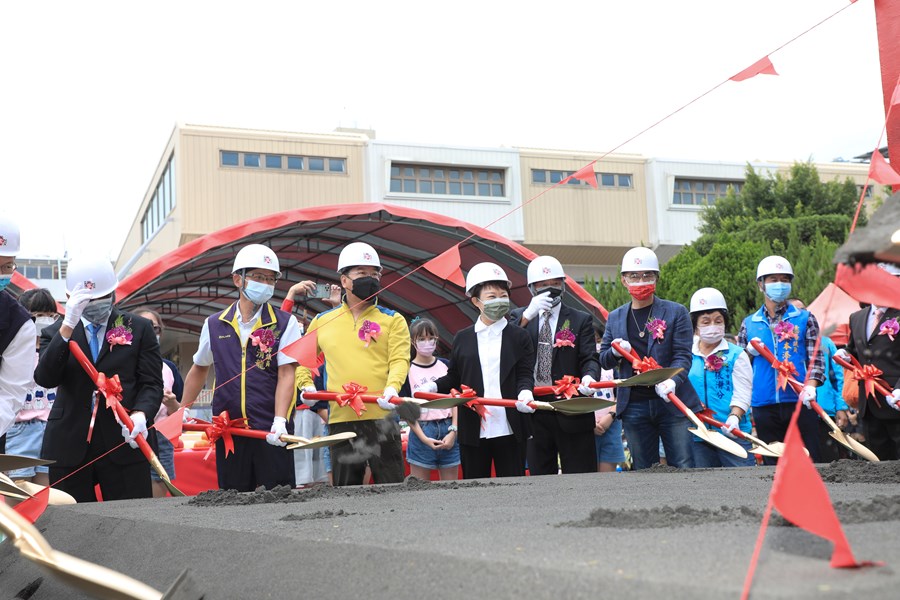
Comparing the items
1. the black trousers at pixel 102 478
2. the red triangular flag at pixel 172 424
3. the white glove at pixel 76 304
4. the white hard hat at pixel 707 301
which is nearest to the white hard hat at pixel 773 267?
the white hard hat at pixel 707 301

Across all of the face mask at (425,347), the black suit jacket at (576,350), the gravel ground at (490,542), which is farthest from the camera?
the face mask at (425,347)

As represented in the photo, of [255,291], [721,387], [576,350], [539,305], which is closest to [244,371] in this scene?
[255,291]

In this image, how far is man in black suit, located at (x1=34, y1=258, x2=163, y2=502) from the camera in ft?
14.4

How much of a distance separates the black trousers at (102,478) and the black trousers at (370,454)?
3.08 ft

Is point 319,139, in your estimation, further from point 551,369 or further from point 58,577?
point 58,577

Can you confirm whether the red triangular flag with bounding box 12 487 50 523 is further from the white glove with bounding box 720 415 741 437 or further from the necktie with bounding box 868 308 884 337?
the necktie with bounding box 868 308 884 337

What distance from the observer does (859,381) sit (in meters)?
5.39

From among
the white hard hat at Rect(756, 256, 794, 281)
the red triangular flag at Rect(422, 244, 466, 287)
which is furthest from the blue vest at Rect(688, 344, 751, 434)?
the red triangular flag at Rect(422, 244, 466, 287)

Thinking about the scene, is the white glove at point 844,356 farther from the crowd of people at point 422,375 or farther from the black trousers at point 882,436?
the black trousers at point 882,436

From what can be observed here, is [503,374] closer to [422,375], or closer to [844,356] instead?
[422,375]

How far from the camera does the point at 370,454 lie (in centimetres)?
488

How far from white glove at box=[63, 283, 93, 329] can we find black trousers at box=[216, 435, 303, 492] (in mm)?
878

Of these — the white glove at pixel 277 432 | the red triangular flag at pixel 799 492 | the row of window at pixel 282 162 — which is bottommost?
the white glove at pixel 277 432

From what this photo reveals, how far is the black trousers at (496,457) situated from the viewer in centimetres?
534
